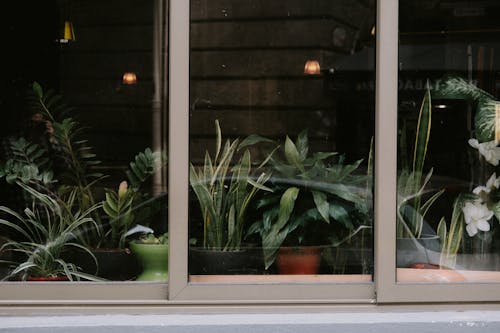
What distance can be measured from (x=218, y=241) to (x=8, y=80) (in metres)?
1.71

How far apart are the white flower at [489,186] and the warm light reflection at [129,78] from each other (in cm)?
240

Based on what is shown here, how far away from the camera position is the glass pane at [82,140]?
3.84 m

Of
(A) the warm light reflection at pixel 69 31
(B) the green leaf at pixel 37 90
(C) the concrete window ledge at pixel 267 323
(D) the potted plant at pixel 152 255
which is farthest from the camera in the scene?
(A) the warm light reflection at pixel 69 31

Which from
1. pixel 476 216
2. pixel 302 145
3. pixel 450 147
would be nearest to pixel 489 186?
pixel 476 216

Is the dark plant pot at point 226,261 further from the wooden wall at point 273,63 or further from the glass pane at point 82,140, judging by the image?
the wooden wall at point 273,63

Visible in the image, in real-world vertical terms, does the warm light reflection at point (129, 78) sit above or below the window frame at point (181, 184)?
above

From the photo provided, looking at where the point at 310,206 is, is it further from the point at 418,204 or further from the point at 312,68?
the point at 312,68

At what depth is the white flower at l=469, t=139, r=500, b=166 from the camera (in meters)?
4.00

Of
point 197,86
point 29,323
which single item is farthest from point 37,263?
point 197,86

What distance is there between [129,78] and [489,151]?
2473 millimetres

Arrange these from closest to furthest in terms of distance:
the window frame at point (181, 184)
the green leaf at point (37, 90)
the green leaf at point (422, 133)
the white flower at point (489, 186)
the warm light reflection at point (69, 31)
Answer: the window frame at point (181, 184) → the green leaf at point (422, 133) → the white flower at point (489, 186) → the green leaf at point (37, 90) → the warm light reflection at point (69, 31)

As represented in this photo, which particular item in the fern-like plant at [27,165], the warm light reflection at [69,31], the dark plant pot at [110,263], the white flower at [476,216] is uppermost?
the warm light reflection at [69,31]

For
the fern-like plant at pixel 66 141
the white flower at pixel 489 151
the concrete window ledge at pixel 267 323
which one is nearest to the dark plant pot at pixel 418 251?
the concrete window ledge at pixel 267 323

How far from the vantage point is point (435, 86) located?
159 inches
